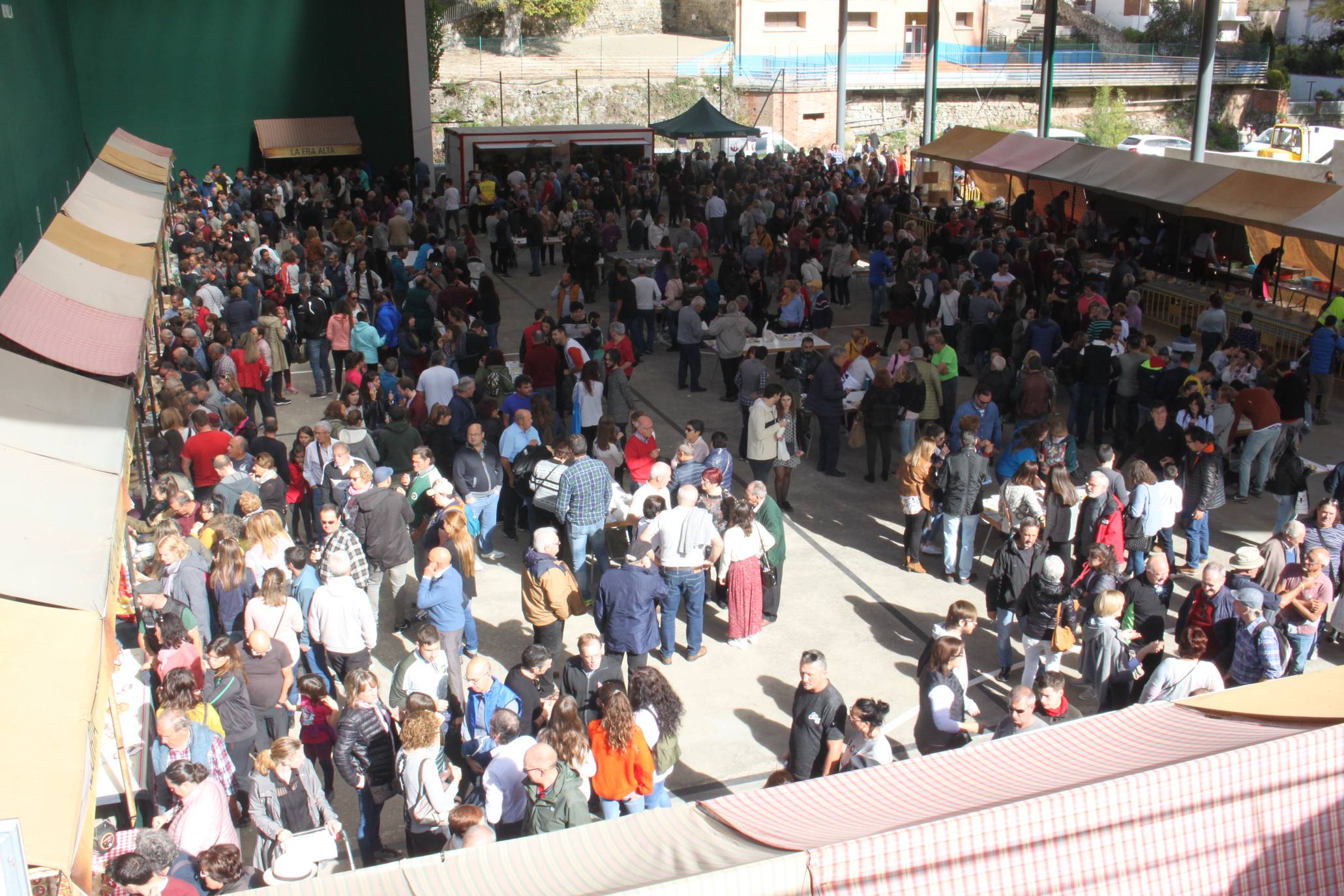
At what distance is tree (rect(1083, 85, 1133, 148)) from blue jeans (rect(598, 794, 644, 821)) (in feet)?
138

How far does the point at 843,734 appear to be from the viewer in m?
5.46

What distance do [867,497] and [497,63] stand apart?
128 feet

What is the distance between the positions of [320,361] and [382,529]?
606 centimetres

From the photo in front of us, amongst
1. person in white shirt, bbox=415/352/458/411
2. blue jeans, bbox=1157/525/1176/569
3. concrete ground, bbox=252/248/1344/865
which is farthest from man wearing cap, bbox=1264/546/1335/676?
person in white shirt, bbox=415/352/458/411

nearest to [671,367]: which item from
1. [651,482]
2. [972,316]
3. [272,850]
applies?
[972,316]

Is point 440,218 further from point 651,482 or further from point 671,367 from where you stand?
point 651,482

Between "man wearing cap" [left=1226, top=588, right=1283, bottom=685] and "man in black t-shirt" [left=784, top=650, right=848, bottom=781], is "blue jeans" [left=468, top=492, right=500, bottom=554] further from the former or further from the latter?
"man wearing cap" [left=1226, top=588, right=1283, bottom=685]

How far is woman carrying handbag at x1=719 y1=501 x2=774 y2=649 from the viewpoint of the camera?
7293 millimetres

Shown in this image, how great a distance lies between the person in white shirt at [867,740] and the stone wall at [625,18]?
165 feet

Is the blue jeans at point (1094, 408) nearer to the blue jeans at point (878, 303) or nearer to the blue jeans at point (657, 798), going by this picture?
the blue jeans at point (878, 303)

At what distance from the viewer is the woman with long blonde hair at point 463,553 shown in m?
7.07

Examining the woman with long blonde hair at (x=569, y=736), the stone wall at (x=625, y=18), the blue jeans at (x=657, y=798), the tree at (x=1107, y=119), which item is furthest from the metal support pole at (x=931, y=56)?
the stone wall at (x=625, y=18)

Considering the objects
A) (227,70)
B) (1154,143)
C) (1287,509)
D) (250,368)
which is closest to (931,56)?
(1154,143)

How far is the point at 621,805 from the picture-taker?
17.3 feet
